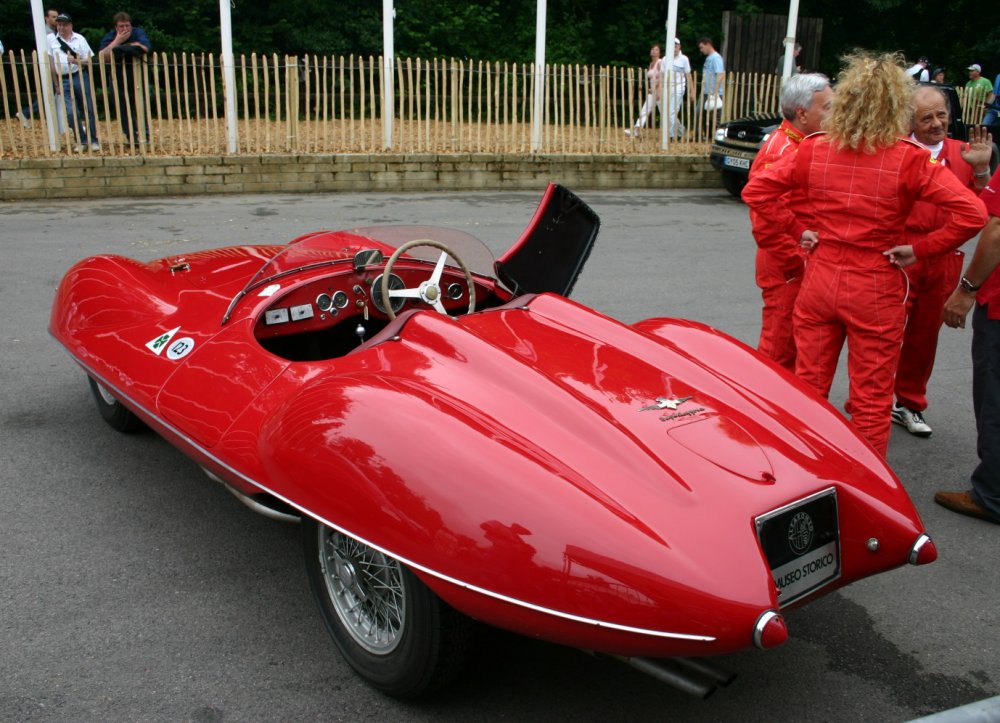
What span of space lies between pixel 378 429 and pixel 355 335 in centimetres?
154

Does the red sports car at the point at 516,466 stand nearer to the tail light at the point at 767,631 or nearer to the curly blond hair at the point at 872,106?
the tail light at the point at 767,631

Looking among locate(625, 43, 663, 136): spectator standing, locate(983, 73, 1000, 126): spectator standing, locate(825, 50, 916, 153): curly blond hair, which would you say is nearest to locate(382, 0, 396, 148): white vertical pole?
locate(625, 43, 663, 136): spectator standing

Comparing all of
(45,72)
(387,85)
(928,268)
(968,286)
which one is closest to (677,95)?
(387,85)

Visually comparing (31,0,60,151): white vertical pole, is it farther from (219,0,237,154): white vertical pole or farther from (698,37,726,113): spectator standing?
(698,37,726,113): spectator standing

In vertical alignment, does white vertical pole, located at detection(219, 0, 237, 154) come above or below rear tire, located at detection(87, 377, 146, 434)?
above

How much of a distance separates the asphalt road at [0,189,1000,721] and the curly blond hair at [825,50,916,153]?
5.71ft

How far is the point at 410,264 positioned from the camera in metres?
4.25

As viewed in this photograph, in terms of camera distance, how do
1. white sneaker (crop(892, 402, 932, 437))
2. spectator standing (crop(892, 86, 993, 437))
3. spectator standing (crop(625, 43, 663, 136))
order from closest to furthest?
spectator standing (crop(892, 86, 993, 437)), white sneaker (crop(892, 402, 932, 437)), spectator standing (crop(625, 43, 663, 136))

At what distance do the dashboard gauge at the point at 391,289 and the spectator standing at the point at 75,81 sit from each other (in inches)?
368

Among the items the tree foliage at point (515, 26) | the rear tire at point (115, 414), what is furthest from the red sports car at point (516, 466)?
the tree foliage at point (515, 26)

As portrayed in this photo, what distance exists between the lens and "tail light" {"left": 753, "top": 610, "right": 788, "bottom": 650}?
7.87 feet

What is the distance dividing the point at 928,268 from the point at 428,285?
2.63 m

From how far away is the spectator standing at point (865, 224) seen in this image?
401 cm

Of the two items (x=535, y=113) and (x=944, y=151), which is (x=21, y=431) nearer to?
(x=944, y=151)
